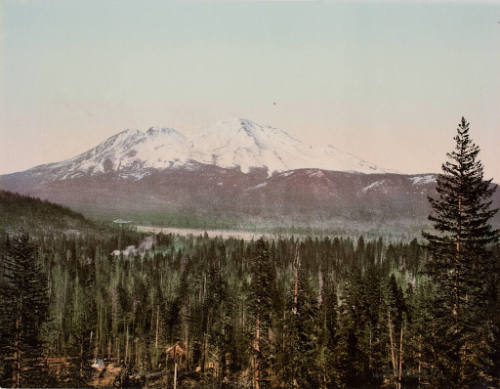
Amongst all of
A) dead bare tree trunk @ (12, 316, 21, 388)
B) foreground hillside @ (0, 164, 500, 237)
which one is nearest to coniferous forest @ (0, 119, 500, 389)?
dead bare tree trunk @ (12, 316, 21, 388)

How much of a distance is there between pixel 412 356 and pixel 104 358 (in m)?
18.1

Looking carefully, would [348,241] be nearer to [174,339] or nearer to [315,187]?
[315,187]

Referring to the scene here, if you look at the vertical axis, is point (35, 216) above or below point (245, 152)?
below

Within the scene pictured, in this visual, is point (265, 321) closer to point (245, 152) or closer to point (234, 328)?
point (234, 328)

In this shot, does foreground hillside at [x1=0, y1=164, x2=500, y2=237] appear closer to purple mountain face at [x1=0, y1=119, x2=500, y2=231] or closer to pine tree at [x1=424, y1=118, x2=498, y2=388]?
purple mountain face at [x1=0, y1=119, x2=500, y2=231]

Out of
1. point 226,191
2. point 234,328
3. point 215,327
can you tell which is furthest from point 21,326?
point 226,191

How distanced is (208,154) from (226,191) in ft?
85.8

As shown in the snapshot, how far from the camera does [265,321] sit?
16.1 metres

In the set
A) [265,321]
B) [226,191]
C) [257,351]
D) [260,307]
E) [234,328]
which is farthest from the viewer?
[226,191]

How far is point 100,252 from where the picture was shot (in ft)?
153

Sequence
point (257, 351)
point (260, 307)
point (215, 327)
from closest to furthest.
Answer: point (257, 351) < point (260, 307) < point (215, 327)

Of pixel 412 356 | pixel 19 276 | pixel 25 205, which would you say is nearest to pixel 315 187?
pixel 25 205

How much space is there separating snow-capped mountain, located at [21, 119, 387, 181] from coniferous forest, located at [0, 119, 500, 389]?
11.2 metres

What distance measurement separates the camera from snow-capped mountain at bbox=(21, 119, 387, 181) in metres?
44.7
